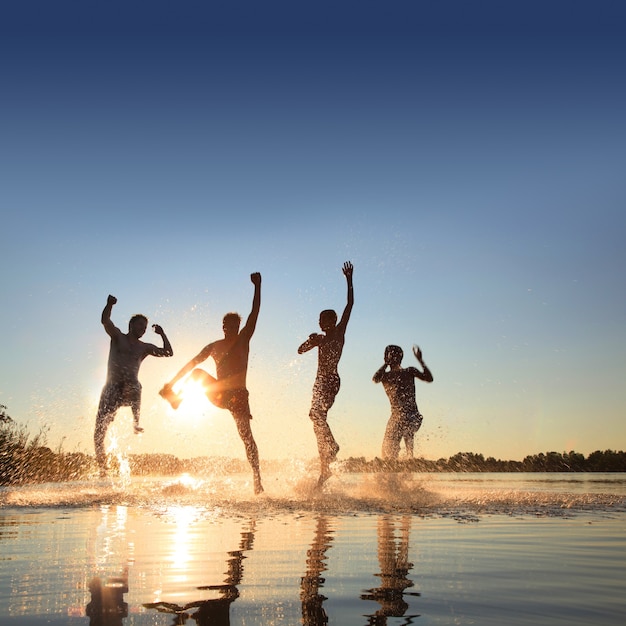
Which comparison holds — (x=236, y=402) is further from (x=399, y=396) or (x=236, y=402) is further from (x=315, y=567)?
(x=315, y=567)

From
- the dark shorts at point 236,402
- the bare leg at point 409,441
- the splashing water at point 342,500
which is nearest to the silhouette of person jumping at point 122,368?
the splashing water at point 342,500

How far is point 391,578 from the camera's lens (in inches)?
129

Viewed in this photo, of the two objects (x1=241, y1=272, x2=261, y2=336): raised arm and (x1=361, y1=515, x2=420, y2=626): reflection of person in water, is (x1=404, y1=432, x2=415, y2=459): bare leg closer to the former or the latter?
(x1=241, y1=272, x2=261, y2=336): raised arm

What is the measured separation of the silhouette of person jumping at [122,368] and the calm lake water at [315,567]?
14.4 feet

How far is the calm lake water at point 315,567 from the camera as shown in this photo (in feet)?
8.27

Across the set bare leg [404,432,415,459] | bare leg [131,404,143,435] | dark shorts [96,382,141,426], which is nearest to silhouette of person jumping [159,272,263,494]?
dark shorts [96,382,141,426]

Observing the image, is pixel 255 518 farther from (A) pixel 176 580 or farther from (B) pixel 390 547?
(A) pixel 176 580

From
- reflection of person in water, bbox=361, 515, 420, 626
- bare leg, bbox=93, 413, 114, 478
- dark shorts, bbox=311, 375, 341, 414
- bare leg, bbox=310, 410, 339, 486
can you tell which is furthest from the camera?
bare leg, bbox=93, 413, 114, 478

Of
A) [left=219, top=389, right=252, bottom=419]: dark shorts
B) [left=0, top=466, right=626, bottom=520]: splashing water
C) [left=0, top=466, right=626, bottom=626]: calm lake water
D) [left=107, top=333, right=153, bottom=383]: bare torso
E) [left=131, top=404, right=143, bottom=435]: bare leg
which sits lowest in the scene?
[left=0, top=466, right=626, bottom=520]: splashing water

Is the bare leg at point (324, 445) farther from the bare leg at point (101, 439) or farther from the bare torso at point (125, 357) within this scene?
the bare leg at point (101, 439)

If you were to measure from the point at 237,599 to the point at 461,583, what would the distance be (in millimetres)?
1146

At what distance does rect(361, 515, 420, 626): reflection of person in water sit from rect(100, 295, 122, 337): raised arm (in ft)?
27.0

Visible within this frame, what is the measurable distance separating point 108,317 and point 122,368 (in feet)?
3.44

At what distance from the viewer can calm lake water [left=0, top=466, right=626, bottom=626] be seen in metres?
2.52
